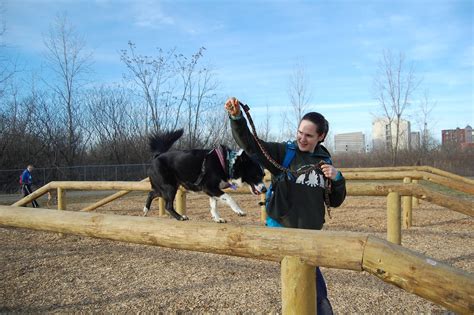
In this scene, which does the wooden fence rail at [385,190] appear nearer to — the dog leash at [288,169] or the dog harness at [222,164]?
the dog harness at [222,164]

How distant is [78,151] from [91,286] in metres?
23.1

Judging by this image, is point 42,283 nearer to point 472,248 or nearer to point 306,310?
point 306,310

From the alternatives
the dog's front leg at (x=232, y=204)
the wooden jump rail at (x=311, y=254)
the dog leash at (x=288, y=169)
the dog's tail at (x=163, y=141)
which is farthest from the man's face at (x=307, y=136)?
the dog's tail at (x=163, y=141)

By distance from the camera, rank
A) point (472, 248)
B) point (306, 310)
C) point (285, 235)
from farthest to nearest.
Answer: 1. point (472, 248)
2. point (285, 235)
3. point (306, 310)

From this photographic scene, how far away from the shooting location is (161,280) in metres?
4.34

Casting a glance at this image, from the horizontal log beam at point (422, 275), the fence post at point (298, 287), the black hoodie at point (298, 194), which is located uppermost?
the black hoodie at point (298, 194)

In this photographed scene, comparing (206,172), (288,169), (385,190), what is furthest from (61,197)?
(288,169)

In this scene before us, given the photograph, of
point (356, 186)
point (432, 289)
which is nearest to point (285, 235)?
point (432, 289)

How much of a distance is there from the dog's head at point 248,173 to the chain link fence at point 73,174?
50.8 ft

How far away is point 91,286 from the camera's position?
4.21 m

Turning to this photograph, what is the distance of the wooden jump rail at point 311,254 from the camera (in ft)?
4.40

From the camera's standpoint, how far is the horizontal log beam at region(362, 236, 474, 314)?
1.31 meters

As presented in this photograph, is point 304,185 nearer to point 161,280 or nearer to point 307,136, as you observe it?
point 307,136

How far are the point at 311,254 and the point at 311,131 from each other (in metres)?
0.94
